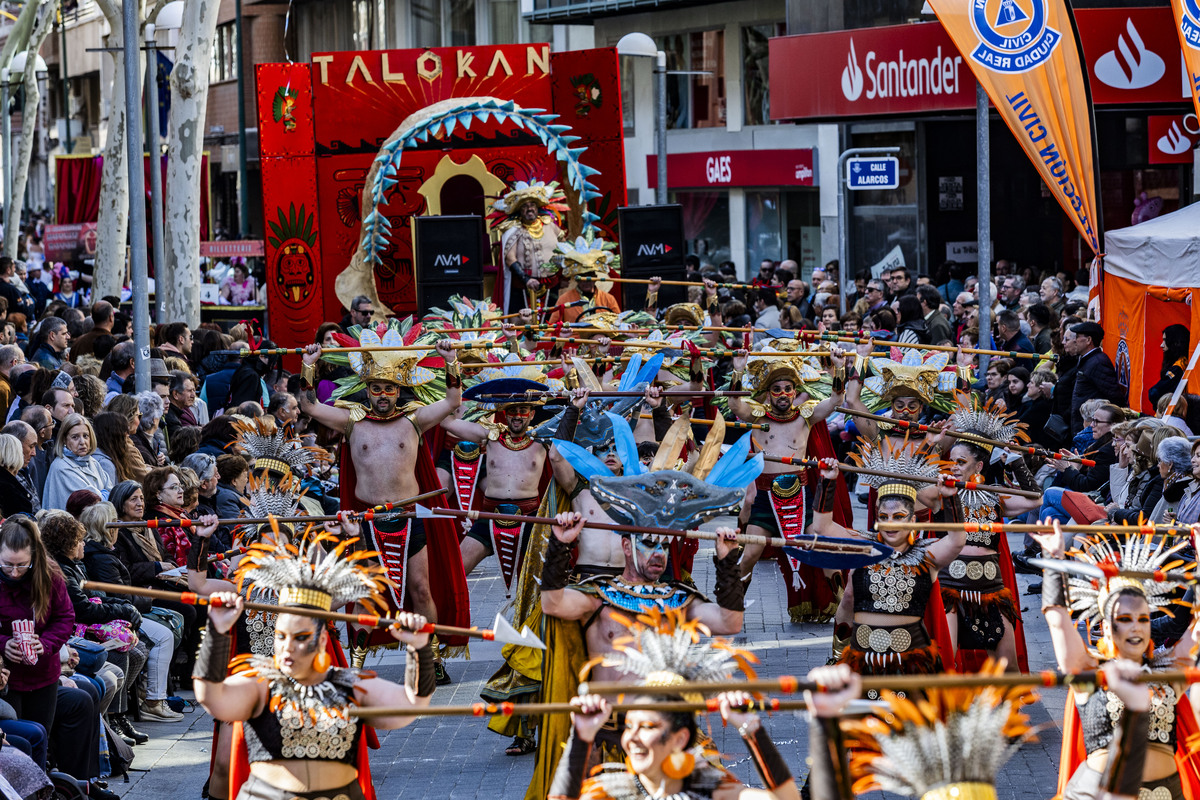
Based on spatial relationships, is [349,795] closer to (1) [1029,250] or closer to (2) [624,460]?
(2) [624,460]

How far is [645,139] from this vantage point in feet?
106

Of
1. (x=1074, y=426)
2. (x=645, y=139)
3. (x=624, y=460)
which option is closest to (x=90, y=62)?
(x=645, y=139)

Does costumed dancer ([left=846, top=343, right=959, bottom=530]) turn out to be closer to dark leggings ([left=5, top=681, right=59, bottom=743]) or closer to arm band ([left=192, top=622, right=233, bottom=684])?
dark leggings ([left=5, top=681, right=59, bottom=743])

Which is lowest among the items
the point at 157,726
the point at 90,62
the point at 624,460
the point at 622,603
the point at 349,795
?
the point at 157,726

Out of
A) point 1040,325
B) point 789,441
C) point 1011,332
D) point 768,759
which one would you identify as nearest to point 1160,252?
point 1011,332

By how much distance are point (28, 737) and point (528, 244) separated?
9.78 metres

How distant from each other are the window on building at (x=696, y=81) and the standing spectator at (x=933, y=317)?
14.9m

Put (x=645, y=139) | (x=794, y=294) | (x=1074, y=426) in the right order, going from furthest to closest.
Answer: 1. (x=645, y=139)
2. (x=794, y=294)
3. (x=1074, y=426)

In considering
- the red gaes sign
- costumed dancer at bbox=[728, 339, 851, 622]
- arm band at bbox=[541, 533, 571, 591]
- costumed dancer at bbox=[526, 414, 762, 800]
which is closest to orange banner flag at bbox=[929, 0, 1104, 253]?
costumed dancer at bbox=[728, 339, 851, 622]

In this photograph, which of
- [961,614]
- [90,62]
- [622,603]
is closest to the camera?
[622,603]

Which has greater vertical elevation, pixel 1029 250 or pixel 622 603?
pixel 1029 250

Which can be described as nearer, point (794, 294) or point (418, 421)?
point (418, 421)

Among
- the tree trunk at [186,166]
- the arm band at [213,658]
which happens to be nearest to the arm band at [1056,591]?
the arm band at [213,658]

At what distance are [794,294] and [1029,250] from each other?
23.8 feet
